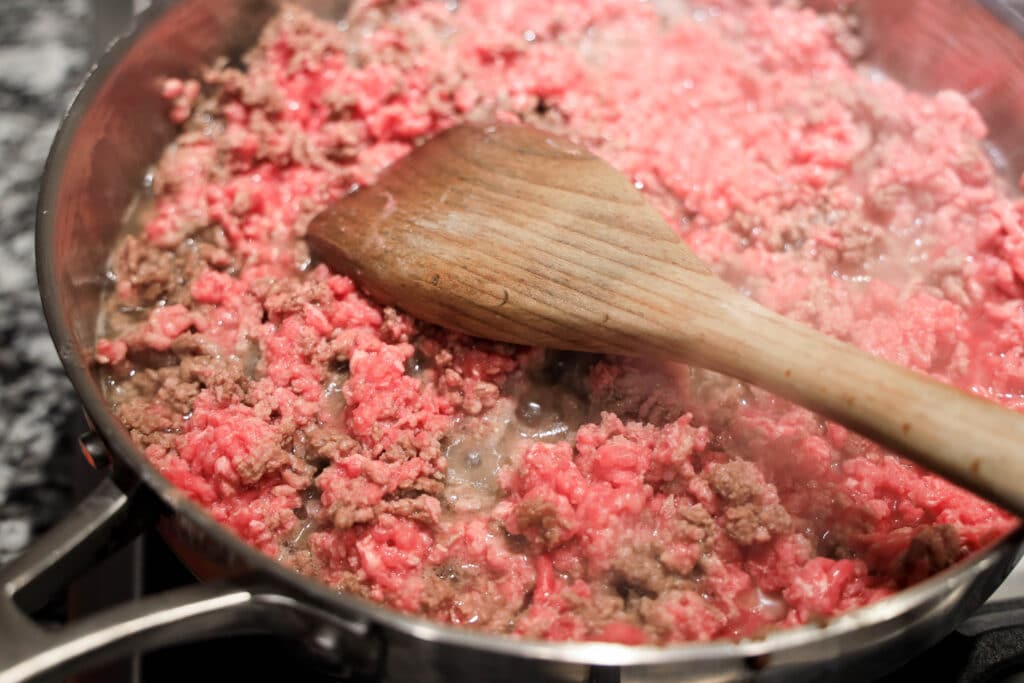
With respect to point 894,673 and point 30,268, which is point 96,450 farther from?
point 894,673

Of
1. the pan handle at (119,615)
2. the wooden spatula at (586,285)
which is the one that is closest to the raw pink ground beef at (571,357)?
the wooden spatula at (586,285)

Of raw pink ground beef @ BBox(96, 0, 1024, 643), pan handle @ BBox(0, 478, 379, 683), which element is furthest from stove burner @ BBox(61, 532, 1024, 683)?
pan handle @ BBox(0, 478, 379, 683)

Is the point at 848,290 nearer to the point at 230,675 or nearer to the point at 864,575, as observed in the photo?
the point at 864,575

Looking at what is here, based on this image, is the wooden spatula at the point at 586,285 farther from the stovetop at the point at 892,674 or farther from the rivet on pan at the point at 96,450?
the rivet on pan at the point at 96,450

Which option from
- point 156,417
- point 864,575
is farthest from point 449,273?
point 864,575

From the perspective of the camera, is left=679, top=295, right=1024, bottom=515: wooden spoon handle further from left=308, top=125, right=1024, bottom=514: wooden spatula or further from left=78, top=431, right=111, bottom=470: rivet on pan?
left=78, top=431, right=111, bottom=470: rivet on pan

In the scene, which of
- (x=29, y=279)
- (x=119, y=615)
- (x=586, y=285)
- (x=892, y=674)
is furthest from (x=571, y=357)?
(x=29, y=279)
